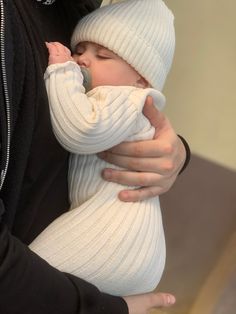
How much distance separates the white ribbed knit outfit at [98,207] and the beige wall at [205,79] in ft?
2.05

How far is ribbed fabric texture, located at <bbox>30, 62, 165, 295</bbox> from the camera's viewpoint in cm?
69

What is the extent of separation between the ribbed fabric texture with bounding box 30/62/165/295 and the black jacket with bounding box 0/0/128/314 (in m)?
0.03

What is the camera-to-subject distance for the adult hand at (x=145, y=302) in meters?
0.80

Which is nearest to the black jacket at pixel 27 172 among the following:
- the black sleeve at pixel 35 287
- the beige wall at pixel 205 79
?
the black sleeve at pixel 35 287

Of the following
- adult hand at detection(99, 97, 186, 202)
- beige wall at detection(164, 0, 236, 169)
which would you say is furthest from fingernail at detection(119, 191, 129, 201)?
beige wall at detection(164, 0, 236, 169)

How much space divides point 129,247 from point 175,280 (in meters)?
1.00

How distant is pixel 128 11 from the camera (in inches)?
34.1

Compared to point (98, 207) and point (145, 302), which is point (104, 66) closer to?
point (98, 207)

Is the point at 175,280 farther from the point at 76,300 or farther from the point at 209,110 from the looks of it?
the point at 76,300

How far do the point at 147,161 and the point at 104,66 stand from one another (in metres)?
0.17

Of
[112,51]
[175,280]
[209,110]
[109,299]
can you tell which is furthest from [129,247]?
[175,280]

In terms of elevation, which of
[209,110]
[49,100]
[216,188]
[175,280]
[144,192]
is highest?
[49,100]

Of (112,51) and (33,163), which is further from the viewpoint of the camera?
(112,51)

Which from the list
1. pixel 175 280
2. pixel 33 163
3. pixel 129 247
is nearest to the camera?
pixel 33 163
